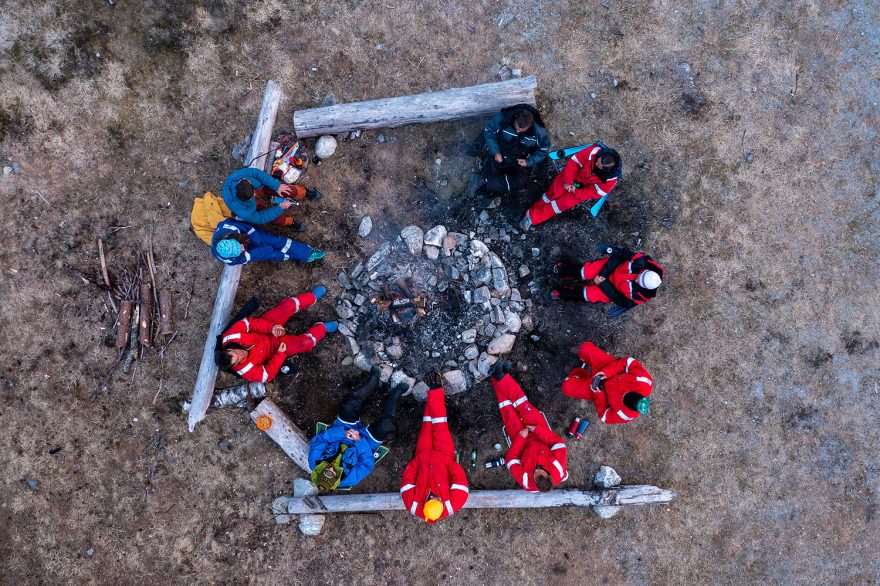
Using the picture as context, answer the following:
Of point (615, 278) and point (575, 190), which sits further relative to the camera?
point (575, 190)

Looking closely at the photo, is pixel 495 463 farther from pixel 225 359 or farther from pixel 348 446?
pixel 225 359

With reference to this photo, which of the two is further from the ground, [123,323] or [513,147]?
[513,147]

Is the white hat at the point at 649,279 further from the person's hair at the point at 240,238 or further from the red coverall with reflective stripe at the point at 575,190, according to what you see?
the person's hair at the point at 240,238

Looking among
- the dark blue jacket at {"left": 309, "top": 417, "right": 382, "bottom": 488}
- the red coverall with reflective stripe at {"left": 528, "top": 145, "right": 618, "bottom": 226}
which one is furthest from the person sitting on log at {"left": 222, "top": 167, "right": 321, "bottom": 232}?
the red coverall with reflective stripe at {"left": 528, "top": 145, "right": 618, "bottom": 226}

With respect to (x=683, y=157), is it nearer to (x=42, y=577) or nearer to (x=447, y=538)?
(x=447, y=538)

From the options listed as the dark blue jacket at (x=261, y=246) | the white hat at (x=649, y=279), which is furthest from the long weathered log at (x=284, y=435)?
the white hat at (x=649, y=279)

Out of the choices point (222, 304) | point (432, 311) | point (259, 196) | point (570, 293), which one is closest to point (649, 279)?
point (570, 293)
